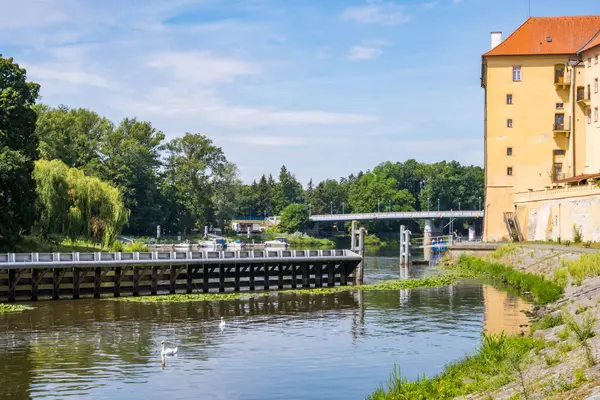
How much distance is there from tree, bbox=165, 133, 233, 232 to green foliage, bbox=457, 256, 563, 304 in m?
71.9

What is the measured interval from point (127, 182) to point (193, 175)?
27.1m

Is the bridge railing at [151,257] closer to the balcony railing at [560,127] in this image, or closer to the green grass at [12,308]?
the green grass at [12,308]

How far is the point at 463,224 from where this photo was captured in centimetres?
18350

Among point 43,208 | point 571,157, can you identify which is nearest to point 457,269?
point 571,157

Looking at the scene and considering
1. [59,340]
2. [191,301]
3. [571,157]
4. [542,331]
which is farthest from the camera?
[571,157]

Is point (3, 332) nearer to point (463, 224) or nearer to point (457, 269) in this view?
point (457, 269)

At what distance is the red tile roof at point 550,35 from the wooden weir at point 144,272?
3043 cm

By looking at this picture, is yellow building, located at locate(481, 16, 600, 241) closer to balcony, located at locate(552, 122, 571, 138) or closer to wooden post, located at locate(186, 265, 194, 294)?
balcony, located at locate(552, 122, 571, 138)

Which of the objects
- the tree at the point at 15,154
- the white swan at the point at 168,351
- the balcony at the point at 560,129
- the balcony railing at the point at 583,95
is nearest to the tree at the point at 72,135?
the tree at the point at 15,154

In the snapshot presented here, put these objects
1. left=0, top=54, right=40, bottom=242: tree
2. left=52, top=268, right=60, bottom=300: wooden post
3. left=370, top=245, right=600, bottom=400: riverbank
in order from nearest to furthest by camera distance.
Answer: left=370, top=245, right=600, bottom=400: riverbank < left=52, top=268, right=60, bottom=300: wooden post < left=0, top=54, right=40, bottom=242: tree

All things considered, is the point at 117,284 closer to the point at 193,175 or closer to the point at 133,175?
the point at 133,175

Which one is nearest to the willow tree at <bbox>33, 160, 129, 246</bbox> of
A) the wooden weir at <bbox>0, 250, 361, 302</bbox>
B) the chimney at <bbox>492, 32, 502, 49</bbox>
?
the wooden weir at <bbox>0, 250, 361, 302</bbox>

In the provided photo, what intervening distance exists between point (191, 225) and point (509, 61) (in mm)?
74051

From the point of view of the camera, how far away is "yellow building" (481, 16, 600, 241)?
76.4m
